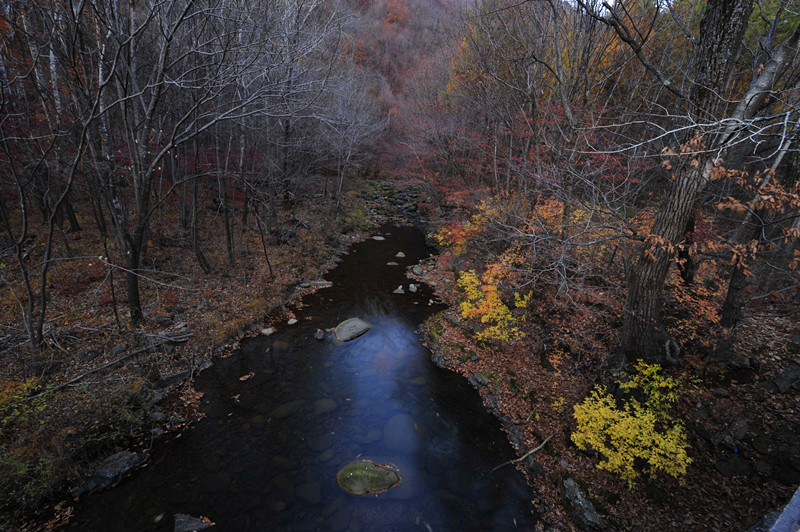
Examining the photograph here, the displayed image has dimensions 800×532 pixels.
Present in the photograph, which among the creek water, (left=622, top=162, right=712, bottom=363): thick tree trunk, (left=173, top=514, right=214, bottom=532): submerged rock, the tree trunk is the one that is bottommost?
(left=173, top=514, right=214, bottom=532): submerged rock

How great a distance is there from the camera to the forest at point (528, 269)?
17.5 feet

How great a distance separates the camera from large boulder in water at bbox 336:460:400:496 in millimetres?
6336

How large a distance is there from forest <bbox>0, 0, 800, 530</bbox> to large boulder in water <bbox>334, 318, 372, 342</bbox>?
6.96 ft

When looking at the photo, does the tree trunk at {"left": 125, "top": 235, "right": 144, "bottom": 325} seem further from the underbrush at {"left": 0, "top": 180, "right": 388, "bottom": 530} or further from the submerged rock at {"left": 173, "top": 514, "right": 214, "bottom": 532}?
the submerged rock at {"left": 173, "top": 514, "right": 214, "bottom": 532}

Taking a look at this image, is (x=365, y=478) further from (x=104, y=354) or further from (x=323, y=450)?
(x=104, y=354)

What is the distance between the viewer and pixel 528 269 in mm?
8711

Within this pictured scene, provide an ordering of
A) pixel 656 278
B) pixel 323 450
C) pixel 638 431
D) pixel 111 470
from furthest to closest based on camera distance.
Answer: pixel 323 450, pixel 656 278, pixel 638 431, pixel 111 470

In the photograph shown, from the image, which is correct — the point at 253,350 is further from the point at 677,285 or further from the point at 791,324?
the point at 791,324

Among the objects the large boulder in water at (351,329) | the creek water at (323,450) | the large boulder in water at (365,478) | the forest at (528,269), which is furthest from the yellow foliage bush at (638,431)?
the large boulder in water at (351,329)

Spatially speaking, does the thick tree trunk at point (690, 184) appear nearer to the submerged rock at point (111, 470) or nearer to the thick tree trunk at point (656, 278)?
the thick tree trunk at point (656, 278)

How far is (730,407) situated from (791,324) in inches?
163

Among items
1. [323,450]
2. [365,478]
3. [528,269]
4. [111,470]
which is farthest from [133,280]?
[528,269]

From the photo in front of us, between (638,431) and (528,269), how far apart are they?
4142 mm

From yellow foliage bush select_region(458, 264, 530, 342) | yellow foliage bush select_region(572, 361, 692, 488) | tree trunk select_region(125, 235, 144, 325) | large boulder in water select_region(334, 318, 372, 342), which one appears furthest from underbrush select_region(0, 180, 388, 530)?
yellow foliage bush select_region(572, 361, 692, 488)
